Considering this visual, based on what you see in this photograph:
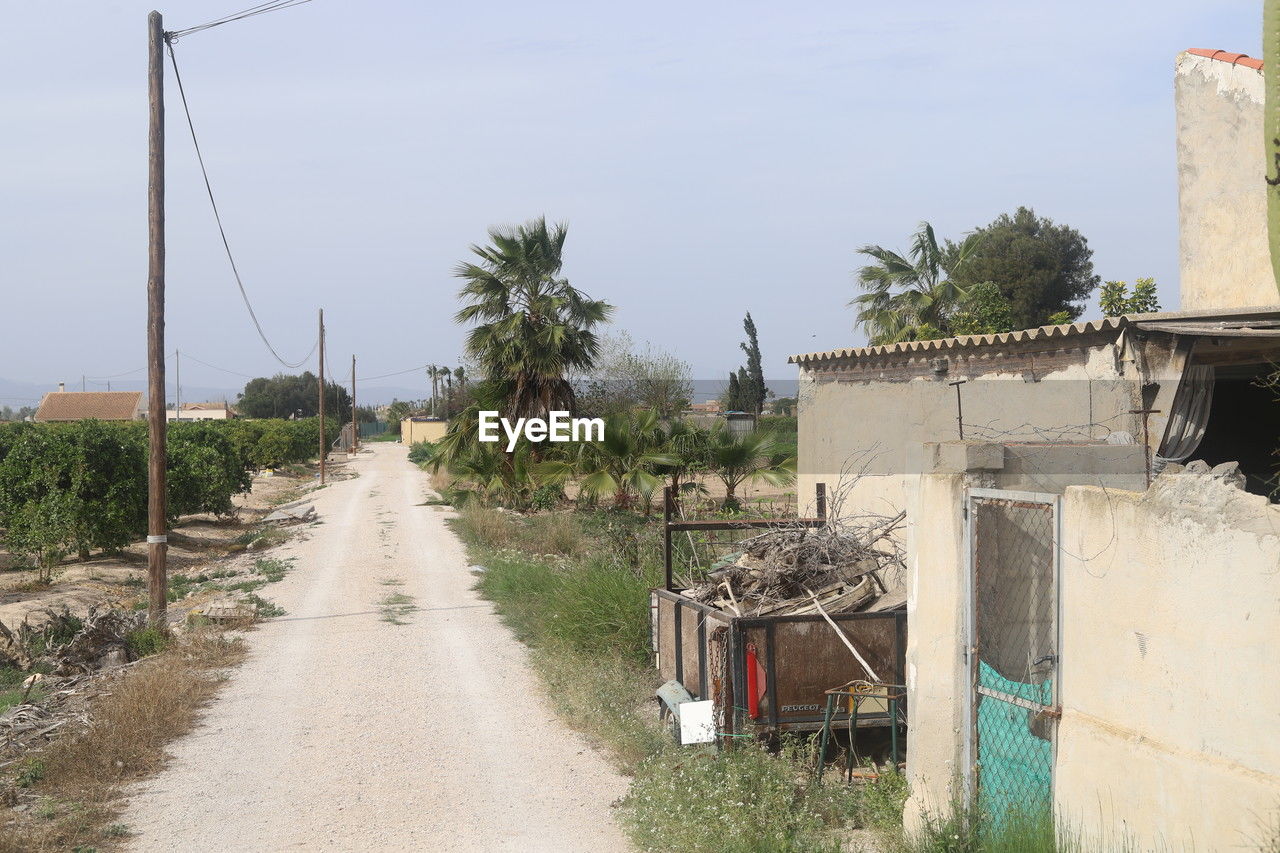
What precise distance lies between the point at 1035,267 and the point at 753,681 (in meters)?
40.9

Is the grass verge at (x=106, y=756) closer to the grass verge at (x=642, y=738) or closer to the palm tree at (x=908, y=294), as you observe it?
the grass verge at (x=642, y=738)

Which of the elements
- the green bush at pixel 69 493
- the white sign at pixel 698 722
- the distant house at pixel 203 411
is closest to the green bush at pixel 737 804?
the white sign at pixel 698 722

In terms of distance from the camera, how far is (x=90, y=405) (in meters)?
93.1

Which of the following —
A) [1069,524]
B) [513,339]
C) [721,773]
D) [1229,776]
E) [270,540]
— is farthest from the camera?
[513,339]

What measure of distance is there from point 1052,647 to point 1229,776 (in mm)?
1602

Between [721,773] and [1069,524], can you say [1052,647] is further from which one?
[721,773]

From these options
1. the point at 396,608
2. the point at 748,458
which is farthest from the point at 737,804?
the point at 748,458

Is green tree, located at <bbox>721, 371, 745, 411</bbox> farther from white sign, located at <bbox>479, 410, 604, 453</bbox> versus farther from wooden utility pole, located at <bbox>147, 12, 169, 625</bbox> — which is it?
wooden utility pole, located at <bbox>147, 12, 169, 625</bbox>

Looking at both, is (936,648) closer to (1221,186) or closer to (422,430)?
(1221,186)

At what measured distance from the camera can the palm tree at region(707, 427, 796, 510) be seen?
1916 centimetres

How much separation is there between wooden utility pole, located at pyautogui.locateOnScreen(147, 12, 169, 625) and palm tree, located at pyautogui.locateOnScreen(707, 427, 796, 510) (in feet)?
33.2

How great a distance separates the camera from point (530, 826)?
6520 mm

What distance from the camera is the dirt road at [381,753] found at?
21.0 feet

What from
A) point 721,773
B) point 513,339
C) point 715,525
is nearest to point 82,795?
point 721,773
